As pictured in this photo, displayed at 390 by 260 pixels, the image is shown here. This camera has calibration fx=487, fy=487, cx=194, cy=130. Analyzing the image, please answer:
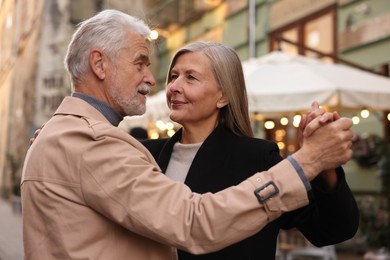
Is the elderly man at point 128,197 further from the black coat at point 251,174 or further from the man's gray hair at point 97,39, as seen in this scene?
the black coat at point 251,174

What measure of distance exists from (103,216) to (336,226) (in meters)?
0.87

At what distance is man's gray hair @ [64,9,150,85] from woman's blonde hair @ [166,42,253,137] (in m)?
0.55

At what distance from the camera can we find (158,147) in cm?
229

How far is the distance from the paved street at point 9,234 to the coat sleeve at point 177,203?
0.94 meters

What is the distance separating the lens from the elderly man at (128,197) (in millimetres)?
1283

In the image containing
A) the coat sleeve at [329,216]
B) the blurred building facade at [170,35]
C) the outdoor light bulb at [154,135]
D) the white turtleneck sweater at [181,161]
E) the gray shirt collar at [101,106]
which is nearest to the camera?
the gray shirt collar at [101,106]

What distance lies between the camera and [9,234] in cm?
223

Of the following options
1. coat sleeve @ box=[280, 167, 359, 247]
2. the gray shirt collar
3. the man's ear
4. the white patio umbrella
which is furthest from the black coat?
the white patio umbrella

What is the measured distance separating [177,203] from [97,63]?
0.56 meters

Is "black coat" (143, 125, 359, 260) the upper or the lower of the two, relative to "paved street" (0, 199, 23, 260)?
upper

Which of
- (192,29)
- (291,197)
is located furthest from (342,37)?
(291,197)

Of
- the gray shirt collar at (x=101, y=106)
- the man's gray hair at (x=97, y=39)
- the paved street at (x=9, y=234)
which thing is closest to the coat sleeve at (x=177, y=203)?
the gray shirt collar at (x=101, y=106)

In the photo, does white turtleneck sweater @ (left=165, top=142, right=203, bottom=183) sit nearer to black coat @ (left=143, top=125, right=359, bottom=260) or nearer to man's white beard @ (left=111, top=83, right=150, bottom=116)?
black coat @ (left=143, top=125, right=359, bottom=260)

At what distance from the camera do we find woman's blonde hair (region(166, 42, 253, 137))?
212 cm
